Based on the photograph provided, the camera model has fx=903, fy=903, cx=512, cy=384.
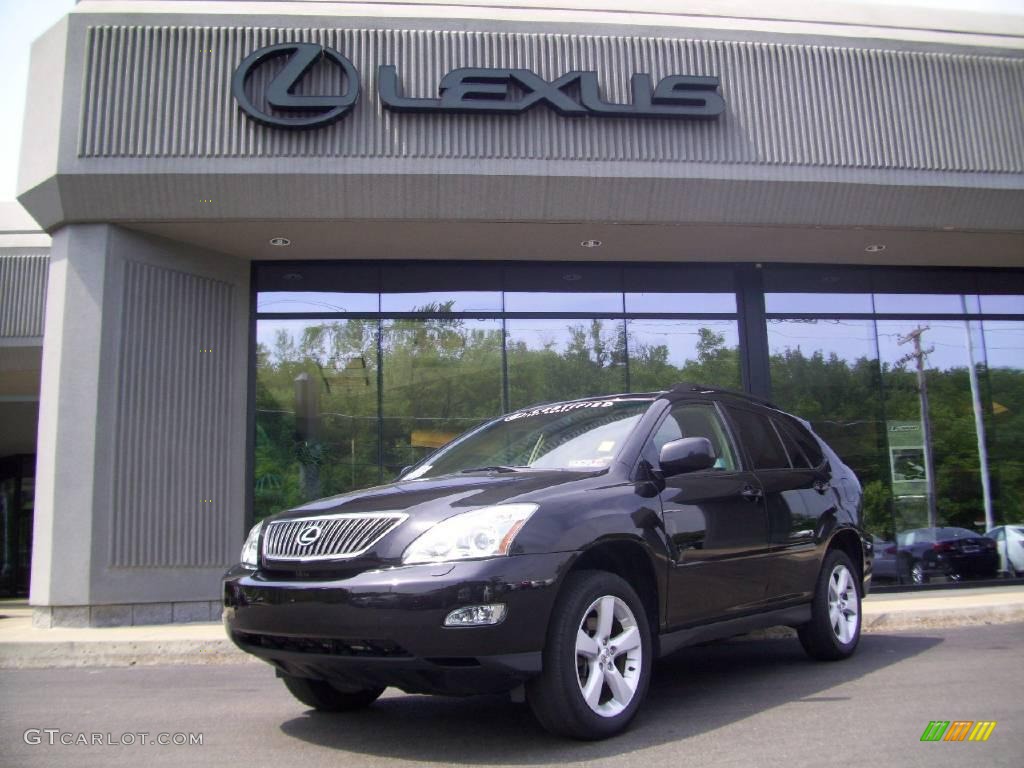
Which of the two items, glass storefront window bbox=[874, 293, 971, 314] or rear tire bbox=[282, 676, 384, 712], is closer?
rear tire bbox=[282, 676, 384, 712]

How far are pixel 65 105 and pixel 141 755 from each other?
8.48 meters

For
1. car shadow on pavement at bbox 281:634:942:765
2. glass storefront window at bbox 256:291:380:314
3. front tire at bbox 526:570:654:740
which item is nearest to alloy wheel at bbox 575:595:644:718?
front tire at bbox 526:570:654:740

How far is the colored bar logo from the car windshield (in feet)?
6.50

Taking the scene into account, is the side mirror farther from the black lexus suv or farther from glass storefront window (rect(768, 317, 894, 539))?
glass storefront window (rect(768, 317, 894, 539))

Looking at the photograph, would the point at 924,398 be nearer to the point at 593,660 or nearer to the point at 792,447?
the point at 792,447

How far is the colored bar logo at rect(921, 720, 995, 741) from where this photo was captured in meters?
4.20

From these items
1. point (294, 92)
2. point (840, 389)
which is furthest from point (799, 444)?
point (294, 92)

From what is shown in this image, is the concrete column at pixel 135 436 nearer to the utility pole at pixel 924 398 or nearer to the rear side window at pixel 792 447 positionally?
the rear side window at pixel 792 447

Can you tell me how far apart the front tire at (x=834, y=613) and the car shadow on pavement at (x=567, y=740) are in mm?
115

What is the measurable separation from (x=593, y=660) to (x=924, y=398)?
10.8 metres

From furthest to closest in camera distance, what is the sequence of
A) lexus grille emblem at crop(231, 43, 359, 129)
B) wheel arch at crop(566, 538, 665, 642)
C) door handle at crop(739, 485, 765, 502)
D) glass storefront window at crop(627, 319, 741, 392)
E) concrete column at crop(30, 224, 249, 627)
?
glass storefront window at crop(627, 319, 741, 392) → lexus grille emblem at crop(231, 43, 359, 129) → concrete column at crop(30, 224, 249, 627) → door handle at crop(739, 485, 765, 502) → wheel arch at crop(566, 538, 665, 642)

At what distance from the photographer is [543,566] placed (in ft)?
12.6
